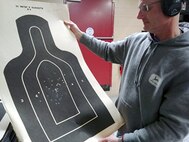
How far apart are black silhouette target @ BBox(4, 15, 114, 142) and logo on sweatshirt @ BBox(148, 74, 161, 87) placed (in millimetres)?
204

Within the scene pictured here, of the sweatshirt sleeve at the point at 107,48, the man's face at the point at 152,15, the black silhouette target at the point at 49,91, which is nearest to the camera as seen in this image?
the black silhouette target at the point at 49,91

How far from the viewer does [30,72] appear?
0.72m

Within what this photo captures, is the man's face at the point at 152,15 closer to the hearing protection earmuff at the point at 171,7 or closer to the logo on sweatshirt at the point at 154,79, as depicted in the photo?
the hearing protection earmuff at the point at 171,7

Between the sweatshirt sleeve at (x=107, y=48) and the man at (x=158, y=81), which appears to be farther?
the sweatshirt sleeve at (x=107, y=48)

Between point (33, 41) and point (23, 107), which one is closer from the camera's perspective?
point (23, 107)

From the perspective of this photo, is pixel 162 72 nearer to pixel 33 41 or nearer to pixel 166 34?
pixel 166 34

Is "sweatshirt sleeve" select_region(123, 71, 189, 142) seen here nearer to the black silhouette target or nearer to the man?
the man

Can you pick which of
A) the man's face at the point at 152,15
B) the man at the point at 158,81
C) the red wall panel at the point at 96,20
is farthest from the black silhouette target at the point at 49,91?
the red wall panel at the point at 96,20

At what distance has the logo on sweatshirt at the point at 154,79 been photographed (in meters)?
0.77

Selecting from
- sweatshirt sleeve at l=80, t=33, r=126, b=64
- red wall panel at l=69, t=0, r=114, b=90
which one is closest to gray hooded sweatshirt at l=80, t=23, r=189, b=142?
sweatshirt sleeve at l=80, t=33, r=126, b=64

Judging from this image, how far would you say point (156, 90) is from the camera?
769 mm

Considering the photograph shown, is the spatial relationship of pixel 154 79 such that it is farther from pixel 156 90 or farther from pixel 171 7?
pixel 171 7

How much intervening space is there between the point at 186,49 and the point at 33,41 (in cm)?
54

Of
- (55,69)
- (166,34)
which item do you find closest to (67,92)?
(55,69)
